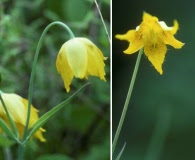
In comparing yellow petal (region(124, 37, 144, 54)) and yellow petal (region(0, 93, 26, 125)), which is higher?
yellow petal (region(124, 37, 144, 54))

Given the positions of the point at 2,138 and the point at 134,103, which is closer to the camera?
the point at 2,138

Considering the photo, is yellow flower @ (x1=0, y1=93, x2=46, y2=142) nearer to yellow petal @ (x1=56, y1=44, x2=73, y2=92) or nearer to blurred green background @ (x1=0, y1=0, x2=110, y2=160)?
yellow petal @ (x1=56, y1=44, x2=73, y2=92)

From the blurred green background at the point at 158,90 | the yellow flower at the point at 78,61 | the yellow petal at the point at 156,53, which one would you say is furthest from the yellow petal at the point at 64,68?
the blurred green background at the point at 158,90

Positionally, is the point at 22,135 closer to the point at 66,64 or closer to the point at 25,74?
the point at 66,64

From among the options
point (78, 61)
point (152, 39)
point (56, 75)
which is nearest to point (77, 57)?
point (78, 61)

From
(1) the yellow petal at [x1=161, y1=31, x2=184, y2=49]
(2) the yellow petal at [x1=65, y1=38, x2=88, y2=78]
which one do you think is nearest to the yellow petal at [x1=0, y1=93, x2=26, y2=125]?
(2) the yellow petal at [x1=65, y1=38, x2=88, y2=78]

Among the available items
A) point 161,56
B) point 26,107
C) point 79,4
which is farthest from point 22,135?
point 79,4

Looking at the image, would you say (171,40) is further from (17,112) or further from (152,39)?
(17,112)
